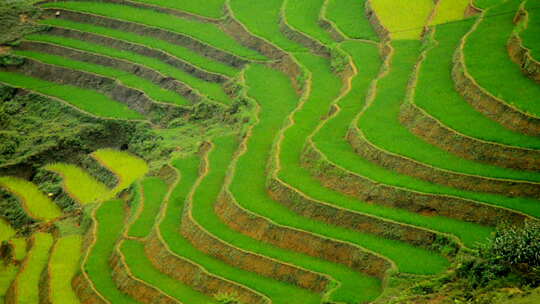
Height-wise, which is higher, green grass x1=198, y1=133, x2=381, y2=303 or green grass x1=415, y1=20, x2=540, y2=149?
green grass x1=415, y1=20, x2=540, y2=149

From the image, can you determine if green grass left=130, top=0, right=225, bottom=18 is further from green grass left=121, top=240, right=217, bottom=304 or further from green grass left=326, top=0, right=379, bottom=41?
green grass left=121, top=240, right=217, bottom=304

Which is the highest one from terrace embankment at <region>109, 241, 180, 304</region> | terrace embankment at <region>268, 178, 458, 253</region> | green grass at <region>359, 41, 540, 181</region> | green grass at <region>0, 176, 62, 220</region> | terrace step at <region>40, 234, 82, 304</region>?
green grass at <region>359, 41, 540, 181</region>

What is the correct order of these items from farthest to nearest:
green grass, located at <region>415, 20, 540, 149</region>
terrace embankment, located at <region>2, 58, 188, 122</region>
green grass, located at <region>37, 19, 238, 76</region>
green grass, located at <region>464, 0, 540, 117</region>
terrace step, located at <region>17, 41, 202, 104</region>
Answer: green grass, located at <region>37, 19, 238, 76</region> → terrace step, located at <region>17, 41, 202, 104</region> → terrace embankment, located at <region>2, 58, 188, 122</region> → green grass, located at <region>464, 0, 540, 117</region> → green grass, located at <region>415, 20, 540, 149</region>

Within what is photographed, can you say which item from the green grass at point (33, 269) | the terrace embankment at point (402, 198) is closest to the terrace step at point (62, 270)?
the green grass at point (33, 269)

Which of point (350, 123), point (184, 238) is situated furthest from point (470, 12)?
point (184, 238)

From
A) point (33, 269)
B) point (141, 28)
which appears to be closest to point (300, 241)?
point (33, 269)

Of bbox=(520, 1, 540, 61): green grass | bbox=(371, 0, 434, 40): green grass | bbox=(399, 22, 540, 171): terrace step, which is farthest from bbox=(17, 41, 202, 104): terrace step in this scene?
bbox=(520, 1, 540, 61): green grass

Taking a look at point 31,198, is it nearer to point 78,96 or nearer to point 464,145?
point 78,96
